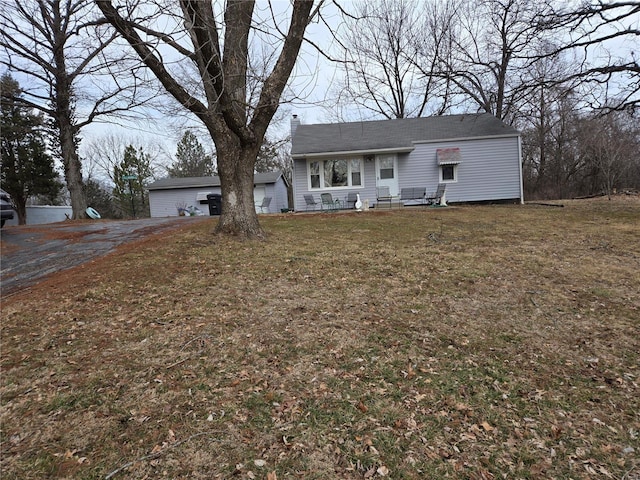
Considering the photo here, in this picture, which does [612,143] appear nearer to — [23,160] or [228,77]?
[228,77]

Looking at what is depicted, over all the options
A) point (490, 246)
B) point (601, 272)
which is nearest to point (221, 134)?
point (490, 246)

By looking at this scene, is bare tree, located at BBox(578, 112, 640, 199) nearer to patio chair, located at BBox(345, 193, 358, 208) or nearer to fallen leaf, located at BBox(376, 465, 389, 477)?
patio chair, located at BBox(345, 193, 358, 208)

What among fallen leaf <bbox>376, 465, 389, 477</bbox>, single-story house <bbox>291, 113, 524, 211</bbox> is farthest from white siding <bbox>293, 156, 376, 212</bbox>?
fallen leaf <bbox>376, 465, 389, 477</bbox>

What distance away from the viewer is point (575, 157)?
24.5 m

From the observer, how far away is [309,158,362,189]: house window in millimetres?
15133

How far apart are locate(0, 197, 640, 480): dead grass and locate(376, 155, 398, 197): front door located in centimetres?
1032

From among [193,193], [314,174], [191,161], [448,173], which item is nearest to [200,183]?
[193,193]

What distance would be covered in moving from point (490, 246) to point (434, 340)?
4.05 m

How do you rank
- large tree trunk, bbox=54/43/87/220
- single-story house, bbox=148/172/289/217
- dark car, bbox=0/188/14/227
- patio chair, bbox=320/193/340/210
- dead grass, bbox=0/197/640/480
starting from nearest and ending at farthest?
dead grass, bbox=0/197/640/480
dark car, bbox=0/188/14/227
large tree trunk, bbox=54/43/87/220
patio chair, bbox=320/193/340/210
single-story house, bbox=148/172/289/217

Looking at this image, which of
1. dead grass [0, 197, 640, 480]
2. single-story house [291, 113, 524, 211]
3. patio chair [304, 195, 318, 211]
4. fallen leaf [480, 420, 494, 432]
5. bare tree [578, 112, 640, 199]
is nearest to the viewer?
dead grass [0, 197, 640, 480]

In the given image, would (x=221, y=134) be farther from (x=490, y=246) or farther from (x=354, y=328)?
(x=490, y=246)

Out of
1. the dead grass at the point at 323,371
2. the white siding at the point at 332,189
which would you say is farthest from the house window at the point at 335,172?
the dead grass at the point at 323,371

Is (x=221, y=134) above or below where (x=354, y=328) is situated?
above

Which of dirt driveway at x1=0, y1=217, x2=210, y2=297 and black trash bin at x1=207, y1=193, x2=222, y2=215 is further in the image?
black trash bin at x1=207, y1=193, x2=222, y2=215
